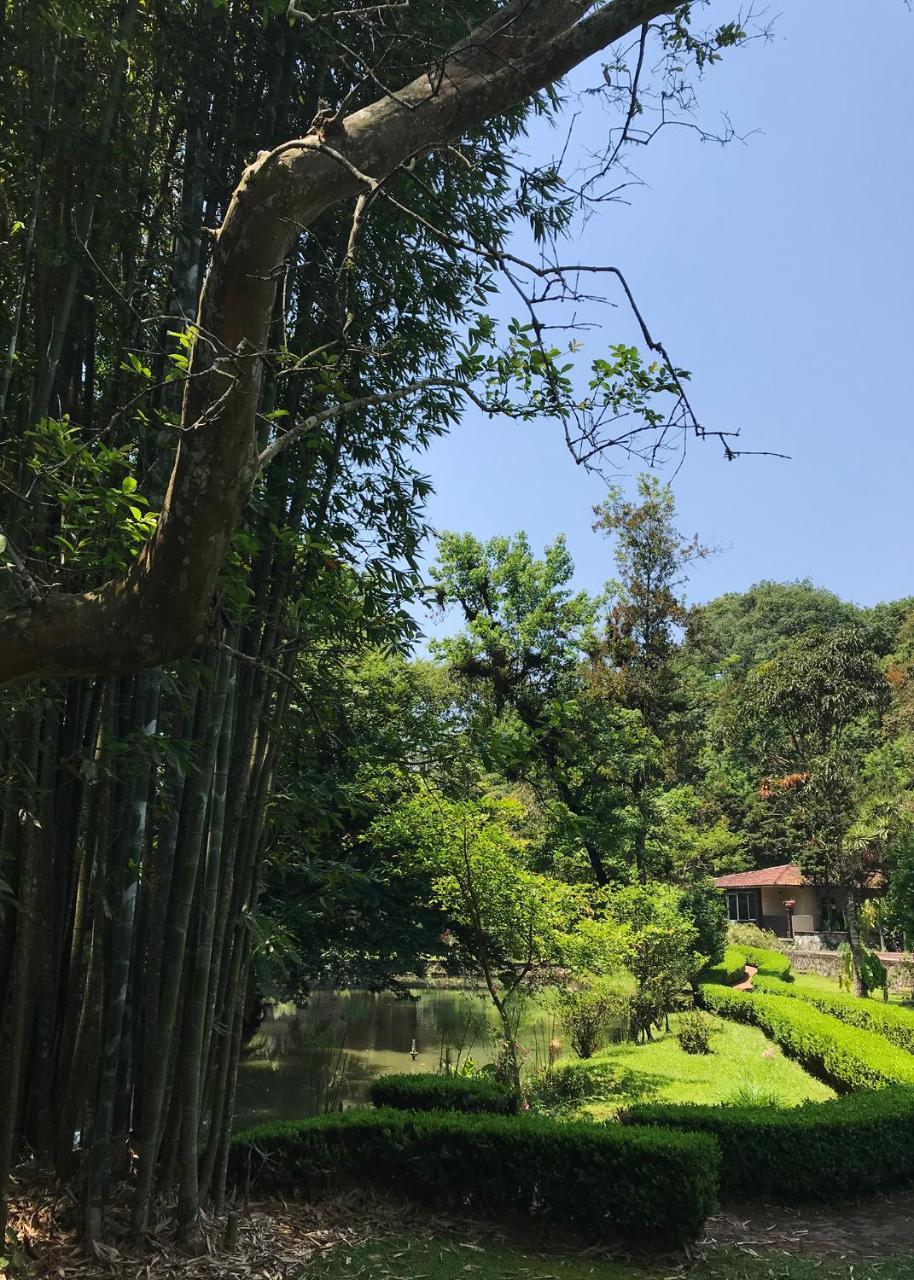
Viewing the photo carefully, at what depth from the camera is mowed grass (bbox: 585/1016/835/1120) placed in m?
8.66

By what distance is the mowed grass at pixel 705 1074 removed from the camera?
8664 mm

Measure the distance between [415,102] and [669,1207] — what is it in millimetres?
4883

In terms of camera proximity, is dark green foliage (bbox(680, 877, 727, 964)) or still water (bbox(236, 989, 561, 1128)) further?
dark green foliage (bbox(680, 877, 727, 964))

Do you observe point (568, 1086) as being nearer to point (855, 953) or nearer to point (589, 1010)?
point (589, 1010)

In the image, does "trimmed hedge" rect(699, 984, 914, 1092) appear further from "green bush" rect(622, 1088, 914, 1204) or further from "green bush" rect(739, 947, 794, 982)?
"green bush" rect(739, 947, 794, 982)

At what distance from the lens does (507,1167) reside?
4.83 m

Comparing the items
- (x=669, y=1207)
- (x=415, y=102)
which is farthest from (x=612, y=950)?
(x=415, y=102)

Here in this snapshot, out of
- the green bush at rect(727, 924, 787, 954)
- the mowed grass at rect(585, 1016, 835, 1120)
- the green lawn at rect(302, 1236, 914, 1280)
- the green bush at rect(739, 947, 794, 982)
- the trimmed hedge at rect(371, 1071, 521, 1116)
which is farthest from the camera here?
the green bush at rect(727, 924, 787, 954)

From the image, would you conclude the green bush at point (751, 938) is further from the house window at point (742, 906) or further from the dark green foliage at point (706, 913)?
the dark green foliage at point (706, 913)

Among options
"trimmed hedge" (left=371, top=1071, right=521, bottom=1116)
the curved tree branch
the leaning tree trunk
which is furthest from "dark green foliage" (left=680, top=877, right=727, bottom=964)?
the curved tree branch

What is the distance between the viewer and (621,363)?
271 centimetres

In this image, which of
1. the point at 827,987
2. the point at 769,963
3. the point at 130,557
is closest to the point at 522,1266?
the point at 130,557

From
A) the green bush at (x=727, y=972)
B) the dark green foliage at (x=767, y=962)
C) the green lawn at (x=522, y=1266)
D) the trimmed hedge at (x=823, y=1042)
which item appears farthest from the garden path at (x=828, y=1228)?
the dark green foliage at (x=767, y=962)

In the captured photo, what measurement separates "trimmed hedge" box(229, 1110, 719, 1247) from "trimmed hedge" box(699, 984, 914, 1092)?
14.6ft
